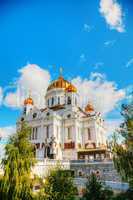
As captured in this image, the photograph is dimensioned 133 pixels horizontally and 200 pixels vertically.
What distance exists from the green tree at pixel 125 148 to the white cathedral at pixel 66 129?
1748cm

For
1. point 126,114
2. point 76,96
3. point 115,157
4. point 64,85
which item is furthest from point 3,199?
point 64,85

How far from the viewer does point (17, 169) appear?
1522 centimetres

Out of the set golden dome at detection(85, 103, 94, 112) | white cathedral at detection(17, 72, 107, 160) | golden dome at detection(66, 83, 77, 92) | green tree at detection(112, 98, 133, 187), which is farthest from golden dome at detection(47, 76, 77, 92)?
green tree at detection(112, 98, 133, 187)

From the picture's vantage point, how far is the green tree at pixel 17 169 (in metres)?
14.6

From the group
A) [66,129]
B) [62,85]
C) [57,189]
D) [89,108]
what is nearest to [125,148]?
[57,189]

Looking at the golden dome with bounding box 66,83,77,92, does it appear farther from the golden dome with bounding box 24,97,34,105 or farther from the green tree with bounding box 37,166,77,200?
the green tree with bounding box 37,166,77,200

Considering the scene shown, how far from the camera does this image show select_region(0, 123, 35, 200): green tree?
1462cm

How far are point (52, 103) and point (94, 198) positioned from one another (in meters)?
39.1

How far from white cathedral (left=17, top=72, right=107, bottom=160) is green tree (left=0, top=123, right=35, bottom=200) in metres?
21.8

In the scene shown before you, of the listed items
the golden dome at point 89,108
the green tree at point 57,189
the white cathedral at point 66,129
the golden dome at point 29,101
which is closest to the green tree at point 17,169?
the green tree at point 57,189

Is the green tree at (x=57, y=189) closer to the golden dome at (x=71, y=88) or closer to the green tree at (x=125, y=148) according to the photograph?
the green tree at (x=125, y=148)

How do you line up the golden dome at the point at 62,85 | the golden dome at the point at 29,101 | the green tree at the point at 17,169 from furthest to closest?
the golden dome at the point at 62,85
the golden dome at the point at 29,101
the green tree at the point at 17,169

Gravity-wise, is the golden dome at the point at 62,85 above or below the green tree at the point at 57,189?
above

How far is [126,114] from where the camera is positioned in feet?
59.2
